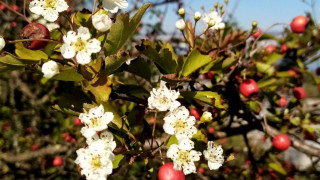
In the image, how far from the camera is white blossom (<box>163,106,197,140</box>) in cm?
85

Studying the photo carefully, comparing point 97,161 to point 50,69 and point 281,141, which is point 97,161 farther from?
point 281,141

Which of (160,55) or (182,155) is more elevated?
(160,55)

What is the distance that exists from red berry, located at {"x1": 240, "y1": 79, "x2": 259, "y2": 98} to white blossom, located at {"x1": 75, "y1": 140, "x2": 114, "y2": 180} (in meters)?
0.67

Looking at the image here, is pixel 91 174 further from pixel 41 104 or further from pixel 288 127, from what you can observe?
pixel 41 104

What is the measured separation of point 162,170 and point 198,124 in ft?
0.63

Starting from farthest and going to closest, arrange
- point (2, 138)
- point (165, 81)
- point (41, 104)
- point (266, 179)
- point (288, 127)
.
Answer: point (266, 179), point (2, 138), point (41, 104), point (288, 127), point (165, 81)

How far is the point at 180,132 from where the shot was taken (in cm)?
84

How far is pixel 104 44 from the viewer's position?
84 cm

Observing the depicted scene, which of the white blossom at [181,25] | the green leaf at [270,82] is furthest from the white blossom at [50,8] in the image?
the green leaf at [270,82]

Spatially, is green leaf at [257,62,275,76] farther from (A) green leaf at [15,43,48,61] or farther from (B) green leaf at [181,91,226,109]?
(A) green leaf at [15,43,48,61]

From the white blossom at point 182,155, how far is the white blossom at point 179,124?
3 centimetres

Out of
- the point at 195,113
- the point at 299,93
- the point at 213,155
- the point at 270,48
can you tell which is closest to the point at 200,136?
the point at 213,155

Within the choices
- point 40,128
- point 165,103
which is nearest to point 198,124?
point 165,103

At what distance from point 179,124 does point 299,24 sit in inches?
49.6
